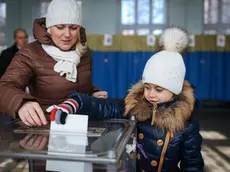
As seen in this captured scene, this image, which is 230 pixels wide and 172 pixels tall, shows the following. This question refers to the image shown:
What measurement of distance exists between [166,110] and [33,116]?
60 cm

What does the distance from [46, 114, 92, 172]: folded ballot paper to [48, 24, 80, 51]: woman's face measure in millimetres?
623

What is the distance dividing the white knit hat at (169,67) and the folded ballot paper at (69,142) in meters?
0.56

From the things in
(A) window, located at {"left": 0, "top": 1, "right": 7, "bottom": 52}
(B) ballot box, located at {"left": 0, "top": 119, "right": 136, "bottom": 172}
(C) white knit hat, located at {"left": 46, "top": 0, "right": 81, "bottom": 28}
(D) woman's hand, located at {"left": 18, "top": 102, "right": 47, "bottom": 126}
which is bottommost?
(B) ballot box, located at {"left": 0, "top": 119, "right": 136, "bottom": 172}

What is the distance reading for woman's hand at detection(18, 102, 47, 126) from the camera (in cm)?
110

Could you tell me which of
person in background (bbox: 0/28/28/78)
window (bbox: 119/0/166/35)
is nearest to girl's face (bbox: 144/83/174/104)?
person in background (bbox: 0/28/28/78)

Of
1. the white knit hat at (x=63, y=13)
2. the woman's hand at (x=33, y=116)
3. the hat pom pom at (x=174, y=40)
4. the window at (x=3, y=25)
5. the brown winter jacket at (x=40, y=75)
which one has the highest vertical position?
the window at (x=3, y=25)

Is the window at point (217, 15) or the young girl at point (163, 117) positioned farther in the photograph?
the window at point (217, 15)

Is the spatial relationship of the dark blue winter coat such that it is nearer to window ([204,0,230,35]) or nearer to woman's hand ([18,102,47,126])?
woman's hand ([18,102,47,126])

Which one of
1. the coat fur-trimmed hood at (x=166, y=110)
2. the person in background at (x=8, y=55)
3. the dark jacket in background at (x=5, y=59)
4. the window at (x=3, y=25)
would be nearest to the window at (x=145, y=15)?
the window at (x=3, y=25)

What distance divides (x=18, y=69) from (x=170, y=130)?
700mm

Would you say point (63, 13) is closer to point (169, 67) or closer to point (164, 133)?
point (169, 67)

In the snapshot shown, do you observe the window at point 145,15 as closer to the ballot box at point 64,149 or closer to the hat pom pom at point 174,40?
the hat pom pom at point 174,40

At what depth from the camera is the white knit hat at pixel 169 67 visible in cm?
147

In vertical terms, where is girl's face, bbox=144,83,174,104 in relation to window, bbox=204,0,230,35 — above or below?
below
